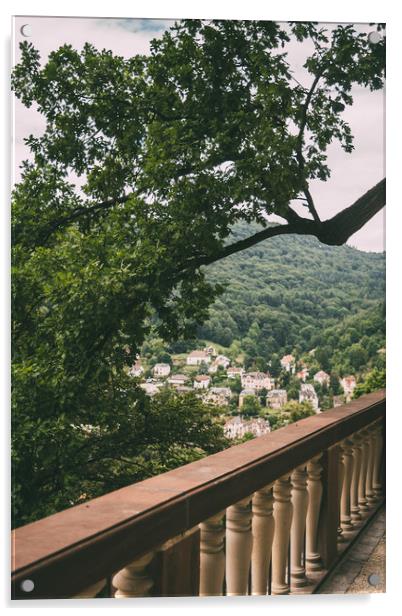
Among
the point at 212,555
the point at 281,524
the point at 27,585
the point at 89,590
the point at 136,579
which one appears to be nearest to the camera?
the point at 27,585

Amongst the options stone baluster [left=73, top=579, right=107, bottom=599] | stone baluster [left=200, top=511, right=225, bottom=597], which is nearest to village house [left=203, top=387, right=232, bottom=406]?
stone baluster [left=200, top=511, right=225, bottom=597]

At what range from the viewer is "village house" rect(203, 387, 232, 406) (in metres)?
2.25

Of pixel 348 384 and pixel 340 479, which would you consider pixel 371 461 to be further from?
pixel 348 384

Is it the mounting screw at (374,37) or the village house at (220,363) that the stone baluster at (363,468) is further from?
the mounting screw at (374,37)

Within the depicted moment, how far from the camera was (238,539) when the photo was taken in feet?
5.48

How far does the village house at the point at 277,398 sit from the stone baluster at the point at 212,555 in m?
0.73

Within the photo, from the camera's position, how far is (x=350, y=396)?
233 cm

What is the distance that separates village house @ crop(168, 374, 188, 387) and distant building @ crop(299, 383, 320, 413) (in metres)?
0.43

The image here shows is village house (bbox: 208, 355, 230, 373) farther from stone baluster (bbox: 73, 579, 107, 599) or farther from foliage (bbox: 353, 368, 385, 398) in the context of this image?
stone baluster (bbox: 73, 579, 107, 599)

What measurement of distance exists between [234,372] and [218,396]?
0.10 metres

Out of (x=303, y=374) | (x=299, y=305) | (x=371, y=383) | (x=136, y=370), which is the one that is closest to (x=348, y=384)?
(x=371, y=383)

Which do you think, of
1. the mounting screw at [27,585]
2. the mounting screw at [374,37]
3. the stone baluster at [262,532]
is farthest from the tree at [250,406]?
the mounting screw at [374,37]
